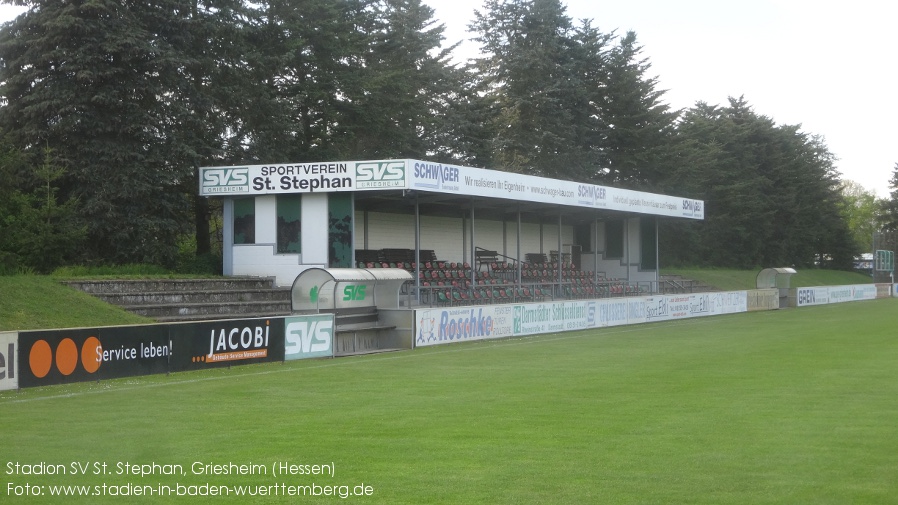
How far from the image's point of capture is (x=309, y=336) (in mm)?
22719

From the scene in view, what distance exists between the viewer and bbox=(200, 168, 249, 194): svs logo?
33688 millimetres

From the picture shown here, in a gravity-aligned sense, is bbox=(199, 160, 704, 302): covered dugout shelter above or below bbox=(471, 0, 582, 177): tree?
below

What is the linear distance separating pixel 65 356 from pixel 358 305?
34.2ft

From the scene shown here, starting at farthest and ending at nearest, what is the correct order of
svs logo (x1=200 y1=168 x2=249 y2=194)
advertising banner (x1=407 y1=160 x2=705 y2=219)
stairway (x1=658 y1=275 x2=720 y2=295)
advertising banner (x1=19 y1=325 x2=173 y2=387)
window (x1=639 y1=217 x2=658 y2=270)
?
stairway (x1=658 y1=275 x2=720 y2=295), window (x1=639 y1=217 x2=658 y2=270), svs logo (x1=200 y1=168 x2=249 y2=194), advertising banner (x1=407 y1=160 x2=705 y2=219), advertising banner (x1=19 y1=325 x2=173 y2=387)

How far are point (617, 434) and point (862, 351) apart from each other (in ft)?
48.3

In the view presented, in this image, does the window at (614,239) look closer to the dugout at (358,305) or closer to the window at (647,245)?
the window at (647,245)

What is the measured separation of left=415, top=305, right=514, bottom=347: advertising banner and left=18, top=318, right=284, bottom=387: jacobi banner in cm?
608

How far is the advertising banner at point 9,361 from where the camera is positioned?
15.7 m

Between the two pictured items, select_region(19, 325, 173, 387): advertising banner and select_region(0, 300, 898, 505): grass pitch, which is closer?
select_region(0, 300, 898, 505): grass pitch

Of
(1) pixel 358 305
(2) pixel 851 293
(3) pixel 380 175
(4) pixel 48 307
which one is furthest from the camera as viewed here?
(2) pixel 851 293

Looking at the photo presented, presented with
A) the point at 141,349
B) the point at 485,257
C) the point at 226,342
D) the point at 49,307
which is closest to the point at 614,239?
the point at 485,257

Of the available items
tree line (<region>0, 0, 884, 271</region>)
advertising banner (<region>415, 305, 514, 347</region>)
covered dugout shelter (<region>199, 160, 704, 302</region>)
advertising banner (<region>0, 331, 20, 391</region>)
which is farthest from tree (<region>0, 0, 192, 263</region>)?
advertising banner (<region>0, 331, 20, 391</region>)

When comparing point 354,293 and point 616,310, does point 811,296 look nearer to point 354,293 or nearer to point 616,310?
point 616,310

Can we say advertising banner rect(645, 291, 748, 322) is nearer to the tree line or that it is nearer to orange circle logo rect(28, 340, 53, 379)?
the tree line
